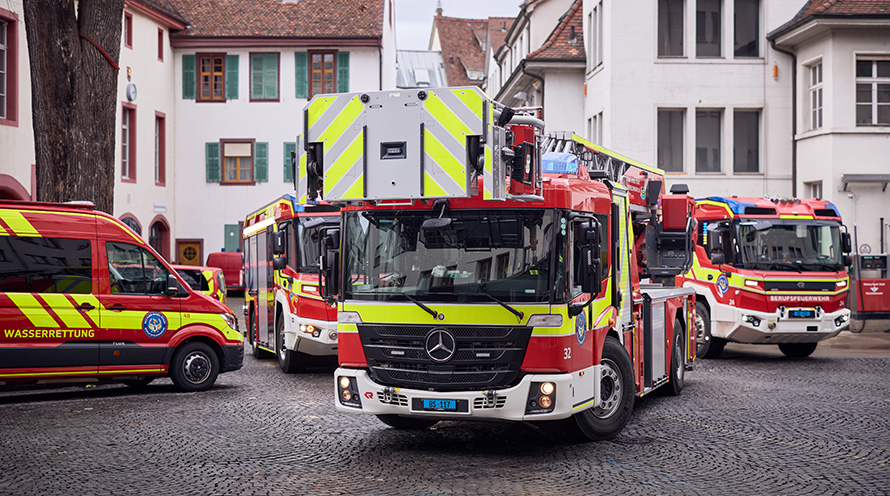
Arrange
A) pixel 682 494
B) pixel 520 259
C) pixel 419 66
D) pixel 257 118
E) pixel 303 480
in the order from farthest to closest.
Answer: pixel 419 66
pixel 257 118
pixel 520 259
pixel 303 480
pixel 682 494

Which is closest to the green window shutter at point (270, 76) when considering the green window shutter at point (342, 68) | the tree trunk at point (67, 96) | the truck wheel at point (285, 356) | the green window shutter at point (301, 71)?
the green window shutter at point (301, 71)

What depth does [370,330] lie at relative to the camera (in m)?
9.04

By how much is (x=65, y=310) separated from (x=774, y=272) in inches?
439

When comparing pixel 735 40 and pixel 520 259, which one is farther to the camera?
→ pixel 735 40

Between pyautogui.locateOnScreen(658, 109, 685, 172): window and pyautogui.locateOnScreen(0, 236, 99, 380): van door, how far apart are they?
20.0 meters

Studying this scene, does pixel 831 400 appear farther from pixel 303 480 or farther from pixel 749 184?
pixel 749 184

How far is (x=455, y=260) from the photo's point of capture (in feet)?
28.9

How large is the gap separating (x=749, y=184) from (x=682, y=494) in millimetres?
23251

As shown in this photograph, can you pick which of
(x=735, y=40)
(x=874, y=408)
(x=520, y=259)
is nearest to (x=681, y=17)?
(x=735, y=40)

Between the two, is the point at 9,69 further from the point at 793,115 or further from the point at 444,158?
the point at 793,115

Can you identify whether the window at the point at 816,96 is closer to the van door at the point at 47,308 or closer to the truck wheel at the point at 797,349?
the truck wheel at the point at 797,349

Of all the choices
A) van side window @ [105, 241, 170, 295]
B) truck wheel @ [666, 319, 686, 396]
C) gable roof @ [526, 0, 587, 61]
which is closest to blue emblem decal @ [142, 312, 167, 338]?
van side window @ [105, 241, 170, 295]

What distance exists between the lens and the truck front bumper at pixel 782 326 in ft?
56.8

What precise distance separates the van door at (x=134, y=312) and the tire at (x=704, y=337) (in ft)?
30.1
